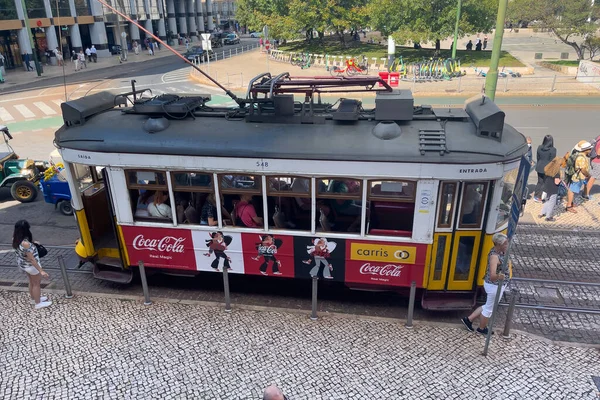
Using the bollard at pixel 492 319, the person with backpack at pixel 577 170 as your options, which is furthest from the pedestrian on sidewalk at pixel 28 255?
the person with backpack at pixel 577 170

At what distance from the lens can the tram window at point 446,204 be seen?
22.4ft

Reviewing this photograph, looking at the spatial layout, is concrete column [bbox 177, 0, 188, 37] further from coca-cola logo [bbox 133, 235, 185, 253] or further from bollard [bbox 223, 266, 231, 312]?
bollard [bbox 223, 266, 231, 312]

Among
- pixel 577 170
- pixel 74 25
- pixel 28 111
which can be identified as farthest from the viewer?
pixel 74 25

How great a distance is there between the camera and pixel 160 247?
8.11 m

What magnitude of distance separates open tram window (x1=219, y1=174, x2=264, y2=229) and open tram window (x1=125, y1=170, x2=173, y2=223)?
3.14 feet

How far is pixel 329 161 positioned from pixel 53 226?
27.4ft

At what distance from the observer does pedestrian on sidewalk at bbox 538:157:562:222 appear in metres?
11.1

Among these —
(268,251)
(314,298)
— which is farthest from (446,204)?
(268,251)

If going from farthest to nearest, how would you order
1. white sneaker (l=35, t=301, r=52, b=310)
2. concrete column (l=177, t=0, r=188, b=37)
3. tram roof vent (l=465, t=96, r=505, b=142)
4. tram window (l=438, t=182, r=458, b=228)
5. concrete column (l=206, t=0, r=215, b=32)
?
concrete column (l=206, t=0, r=215, b=32)
concrete column (l=177, t=0, r=188, b=37)
white sneaker (l=35, t=301, r=52, b=310)
tram window (l=438, t=182, r=458, b=228)
tram roof vent (l=465, t=96, r=505, b=142)

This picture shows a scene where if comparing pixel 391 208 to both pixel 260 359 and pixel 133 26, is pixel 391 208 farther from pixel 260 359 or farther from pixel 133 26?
pixel 133 26

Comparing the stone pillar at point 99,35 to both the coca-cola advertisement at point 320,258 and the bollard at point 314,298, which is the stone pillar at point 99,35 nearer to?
the coca-cola advertisement at point 320,258

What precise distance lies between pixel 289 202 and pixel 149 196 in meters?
2.34

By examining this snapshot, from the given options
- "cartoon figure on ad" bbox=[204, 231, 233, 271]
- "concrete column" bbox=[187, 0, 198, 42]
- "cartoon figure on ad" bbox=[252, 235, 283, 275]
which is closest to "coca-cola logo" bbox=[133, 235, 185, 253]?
"cartoon figure on ad" bbox=[204, 231, 233, 271]

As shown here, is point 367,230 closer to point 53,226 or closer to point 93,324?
point 93,324
